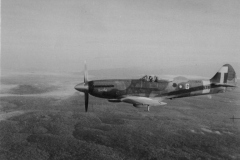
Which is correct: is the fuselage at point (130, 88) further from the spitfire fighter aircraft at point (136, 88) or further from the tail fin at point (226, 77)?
the tail fin at point (226, 77)

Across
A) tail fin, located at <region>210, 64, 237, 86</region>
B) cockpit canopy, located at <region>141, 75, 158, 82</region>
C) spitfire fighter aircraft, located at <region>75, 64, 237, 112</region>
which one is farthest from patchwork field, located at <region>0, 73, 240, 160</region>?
tail fin, located at <region>210, 64, 237, 86</region>

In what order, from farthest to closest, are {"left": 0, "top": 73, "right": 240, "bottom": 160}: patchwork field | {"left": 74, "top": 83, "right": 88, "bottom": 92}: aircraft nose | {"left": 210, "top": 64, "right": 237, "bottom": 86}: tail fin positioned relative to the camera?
{"left": 0, "top": 73, "right": 240, "bottom": 160}: patchwork field → {"left": 210, "top": 64, "right": 237, "bottom": 86}: tail fin → {"left": 74, "top": 83, "right": 88, "bottom": 92}: aircraft nose

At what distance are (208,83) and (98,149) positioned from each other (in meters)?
24.3

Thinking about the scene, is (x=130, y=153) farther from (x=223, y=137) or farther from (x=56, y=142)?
(x=223, y=137)

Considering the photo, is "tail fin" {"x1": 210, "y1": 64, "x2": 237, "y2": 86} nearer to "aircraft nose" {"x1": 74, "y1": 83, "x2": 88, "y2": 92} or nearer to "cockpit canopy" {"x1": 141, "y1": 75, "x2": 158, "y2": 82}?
"cockpit canopy" {"x1": 141, "y1": 75, "x2": 158, "y2": 82}

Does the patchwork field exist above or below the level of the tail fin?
below

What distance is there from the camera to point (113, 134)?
37938 mm

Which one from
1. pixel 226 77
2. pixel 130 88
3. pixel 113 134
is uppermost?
pixel 226 77

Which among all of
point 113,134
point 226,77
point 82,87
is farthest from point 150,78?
point 113,134

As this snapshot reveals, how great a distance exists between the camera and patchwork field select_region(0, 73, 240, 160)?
3091 centimetres

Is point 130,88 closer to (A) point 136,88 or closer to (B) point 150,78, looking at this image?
(A) point 136,88

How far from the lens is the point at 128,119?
45562 mm

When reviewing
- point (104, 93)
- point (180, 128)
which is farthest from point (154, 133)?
point (104, 93)

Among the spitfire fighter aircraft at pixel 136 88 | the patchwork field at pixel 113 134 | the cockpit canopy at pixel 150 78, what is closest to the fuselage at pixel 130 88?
the spitfire fighter aircraft at pixel 136 88
